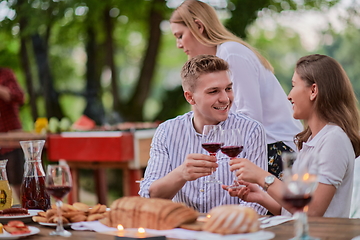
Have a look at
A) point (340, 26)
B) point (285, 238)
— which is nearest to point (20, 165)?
point (285, 238)

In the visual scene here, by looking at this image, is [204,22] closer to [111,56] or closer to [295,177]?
[295,177]

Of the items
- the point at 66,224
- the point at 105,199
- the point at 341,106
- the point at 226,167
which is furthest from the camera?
the point at 105,199

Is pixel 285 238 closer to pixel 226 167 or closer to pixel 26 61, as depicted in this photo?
pixel 226 167

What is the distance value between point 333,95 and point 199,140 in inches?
25.9

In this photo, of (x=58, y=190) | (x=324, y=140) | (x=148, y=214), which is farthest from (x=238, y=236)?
(x=324, y=140)

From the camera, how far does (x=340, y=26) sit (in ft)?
27.4

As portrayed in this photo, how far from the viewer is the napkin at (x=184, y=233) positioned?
1371 mm

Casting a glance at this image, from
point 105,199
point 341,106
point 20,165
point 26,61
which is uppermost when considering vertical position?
point 26,61

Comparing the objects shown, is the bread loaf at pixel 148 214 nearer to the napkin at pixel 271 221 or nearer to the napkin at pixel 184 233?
the napkin at pixel 184 233

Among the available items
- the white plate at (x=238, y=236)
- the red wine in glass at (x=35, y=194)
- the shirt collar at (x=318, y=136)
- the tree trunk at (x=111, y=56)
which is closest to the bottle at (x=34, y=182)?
the red wine in glass at (x=35, y=194)

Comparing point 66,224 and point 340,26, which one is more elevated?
point 340,26

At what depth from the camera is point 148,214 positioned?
5.01 feet

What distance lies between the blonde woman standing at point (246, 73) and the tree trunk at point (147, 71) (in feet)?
18.3

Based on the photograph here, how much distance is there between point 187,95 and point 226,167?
0.40 m
